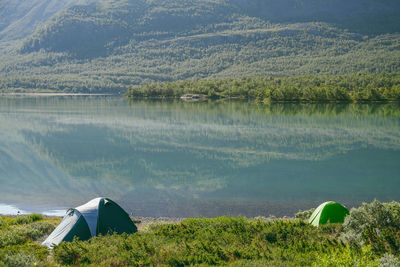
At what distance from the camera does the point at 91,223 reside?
12.1 meters

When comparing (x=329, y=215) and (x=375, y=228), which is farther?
(x=329, y=215)

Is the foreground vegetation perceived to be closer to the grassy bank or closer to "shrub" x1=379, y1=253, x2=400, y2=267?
"shrub" x1=379, y1=253, x2=400, y2=267

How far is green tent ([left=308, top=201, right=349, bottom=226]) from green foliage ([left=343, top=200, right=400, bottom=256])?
1.72 metres

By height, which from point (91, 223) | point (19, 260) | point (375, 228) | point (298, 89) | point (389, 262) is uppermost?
point (298, 89)

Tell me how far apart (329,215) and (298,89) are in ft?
314

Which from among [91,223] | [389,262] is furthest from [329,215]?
[91,223]

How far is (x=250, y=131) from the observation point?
155ft

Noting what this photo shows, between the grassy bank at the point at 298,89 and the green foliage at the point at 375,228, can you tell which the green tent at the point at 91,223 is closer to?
the green foliage at the point at 375,228

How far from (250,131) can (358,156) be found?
16004 mm

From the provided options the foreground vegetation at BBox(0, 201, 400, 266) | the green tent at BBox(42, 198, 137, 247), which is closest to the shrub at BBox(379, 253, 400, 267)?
the foreground vegetation at BBox(0, 201, 400, 266)

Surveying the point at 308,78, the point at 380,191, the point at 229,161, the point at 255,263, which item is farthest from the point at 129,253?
the point at 308,78

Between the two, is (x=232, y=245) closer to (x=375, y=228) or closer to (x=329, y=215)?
(x=375, y=228)

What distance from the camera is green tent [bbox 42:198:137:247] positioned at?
11.8 m

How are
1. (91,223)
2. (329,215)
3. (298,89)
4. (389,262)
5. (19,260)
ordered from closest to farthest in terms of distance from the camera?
(389,262)
(19,260)
(91,223)
(329,215)
(298,89)
